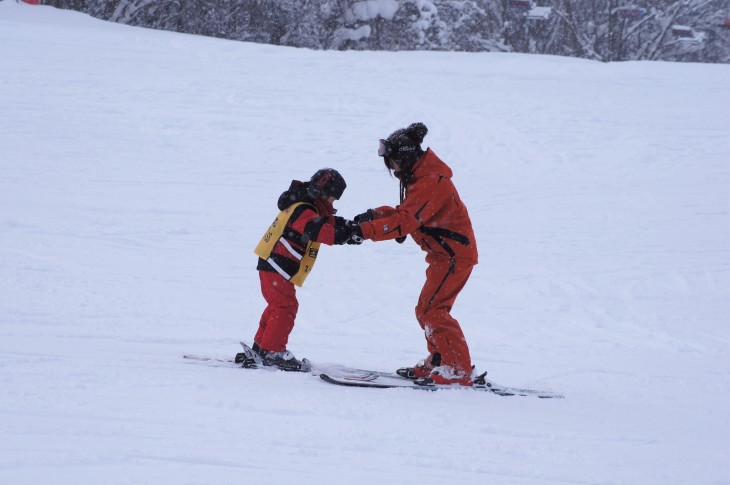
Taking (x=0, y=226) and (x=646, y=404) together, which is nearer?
(x=646, y=404)

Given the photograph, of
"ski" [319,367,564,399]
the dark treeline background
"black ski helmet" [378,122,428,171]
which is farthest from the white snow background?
the dark treeline background

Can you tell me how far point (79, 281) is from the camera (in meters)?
6.88

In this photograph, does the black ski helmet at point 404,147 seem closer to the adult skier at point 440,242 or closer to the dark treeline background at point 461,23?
the adult skier at point 440,242

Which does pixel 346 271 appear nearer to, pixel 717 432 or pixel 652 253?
pixel 652 253

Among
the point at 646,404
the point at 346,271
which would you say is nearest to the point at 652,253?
the point at 346,271

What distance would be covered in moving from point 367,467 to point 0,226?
21.5 feet

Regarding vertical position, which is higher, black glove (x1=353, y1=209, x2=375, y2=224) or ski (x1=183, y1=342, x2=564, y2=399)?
black glove (x1=353, y1=209, x2=375, y2=224)

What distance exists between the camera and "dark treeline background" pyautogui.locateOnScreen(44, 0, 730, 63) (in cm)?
2623

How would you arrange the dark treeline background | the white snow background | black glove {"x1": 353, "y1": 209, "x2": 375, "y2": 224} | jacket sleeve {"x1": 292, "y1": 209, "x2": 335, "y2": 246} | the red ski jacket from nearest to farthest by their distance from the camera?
the white snow background < jacket sleeve {"x1": 292, "y1": 209, "x2": 335, "y2": 246} < the red ski jacket < black glove {"x1": 353, "y1": 209, "x2": 375, "y2": 224} < the dark treeline background

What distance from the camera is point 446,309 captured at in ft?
15.6

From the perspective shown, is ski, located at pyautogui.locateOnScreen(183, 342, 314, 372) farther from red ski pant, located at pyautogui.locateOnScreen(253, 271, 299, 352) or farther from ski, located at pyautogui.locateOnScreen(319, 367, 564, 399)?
ski, located at pyautogui.locateOnScreen(319, 367, 564, 399)

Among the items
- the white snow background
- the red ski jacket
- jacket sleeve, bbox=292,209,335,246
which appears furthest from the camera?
the red ski jacket

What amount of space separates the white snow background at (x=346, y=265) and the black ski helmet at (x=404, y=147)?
146 centimetres

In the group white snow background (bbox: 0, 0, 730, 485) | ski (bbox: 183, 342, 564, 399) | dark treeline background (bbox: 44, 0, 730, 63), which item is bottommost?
ski (bbox: 183, 342, 564, 399)
